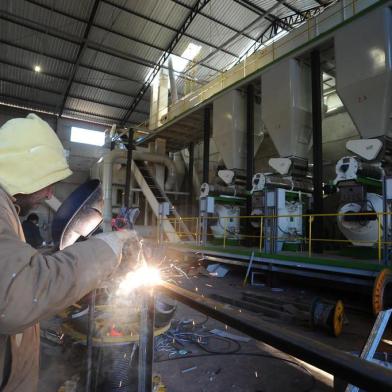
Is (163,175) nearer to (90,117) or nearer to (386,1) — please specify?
(90,117)

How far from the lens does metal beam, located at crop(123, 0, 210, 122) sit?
1241 centimetres

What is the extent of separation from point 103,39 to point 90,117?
577cm

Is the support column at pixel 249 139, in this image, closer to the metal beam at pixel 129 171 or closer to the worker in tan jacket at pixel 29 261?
the metal beam at pixel 129 171

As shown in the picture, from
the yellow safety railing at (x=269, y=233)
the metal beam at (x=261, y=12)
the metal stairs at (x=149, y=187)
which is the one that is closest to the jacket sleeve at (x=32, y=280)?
the yellow safety railing at (x=269, y=233)

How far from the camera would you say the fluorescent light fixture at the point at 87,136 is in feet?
59.6

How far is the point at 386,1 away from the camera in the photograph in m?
6.12

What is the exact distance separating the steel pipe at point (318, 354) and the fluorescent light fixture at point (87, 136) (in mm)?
19021

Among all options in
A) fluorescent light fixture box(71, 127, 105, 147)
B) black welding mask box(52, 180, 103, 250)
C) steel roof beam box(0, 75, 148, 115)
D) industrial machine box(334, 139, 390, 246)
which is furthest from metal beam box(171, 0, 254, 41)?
black welding mask box(52, 180, 103, 250)

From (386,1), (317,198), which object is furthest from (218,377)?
(386,1)

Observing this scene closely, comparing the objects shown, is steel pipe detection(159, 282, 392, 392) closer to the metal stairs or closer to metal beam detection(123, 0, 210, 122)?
the metal stairs

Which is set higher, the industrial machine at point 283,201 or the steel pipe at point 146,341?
the industrial machine at point 283,201

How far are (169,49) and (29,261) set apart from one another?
1510 cm

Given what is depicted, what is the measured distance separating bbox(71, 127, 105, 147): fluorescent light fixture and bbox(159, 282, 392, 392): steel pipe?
62.4ft

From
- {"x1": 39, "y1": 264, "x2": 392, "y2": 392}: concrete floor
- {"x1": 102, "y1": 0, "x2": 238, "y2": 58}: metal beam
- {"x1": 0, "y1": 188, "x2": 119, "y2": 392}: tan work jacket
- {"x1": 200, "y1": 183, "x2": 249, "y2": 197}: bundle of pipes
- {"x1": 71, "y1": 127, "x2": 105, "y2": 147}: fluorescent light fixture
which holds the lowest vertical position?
{"x1": 39, "y1": 264, "x2": 392, "y2": 392}: concrete floor
